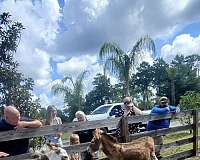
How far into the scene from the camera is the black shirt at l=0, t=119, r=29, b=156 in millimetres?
6336

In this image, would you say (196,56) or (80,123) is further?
(196,56)

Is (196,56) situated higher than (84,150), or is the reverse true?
(196,56)

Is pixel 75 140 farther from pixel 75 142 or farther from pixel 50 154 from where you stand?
pixel 50 154

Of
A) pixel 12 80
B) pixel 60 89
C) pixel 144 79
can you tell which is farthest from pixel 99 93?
pixel 12 80

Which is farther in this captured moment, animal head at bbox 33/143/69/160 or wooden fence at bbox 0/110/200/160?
wooden fence at bbox 0/110/200/160

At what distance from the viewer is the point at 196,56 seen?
9494 cm

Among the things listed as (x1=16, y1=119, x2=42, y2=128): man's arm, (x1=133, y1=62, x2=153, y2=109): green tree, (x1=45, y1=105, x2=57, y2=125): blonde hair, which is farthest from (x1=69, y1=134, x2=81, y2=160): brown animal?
(x1=133, y1=62, x2=153, y2=109): green tree

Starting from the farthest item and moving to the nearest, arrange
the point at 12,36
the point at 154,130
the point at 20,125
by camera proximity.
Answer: the point at 12,36
the point at 154,130
the point at 20,125

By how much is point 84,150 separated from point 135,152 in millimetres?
962

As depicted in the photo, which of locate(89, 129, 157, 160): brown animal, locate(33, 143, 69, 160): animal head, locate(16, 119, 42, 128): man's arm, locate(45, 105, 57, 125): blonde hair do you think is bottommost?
locate(89, 129, 157, 160): brown animal

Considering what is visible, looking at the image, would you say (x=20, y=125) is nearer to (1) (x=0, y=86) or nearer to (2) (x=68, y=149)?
(2) (x=68, y=149)

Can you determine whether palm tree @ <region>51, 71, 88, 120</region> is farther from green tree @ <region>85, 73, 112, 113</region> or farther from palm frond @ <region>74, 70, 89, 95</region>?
green tree @ <region>85, 73, 112, 113</region>

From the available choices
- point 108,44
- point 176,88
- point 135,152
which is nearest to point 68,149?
point 135,152

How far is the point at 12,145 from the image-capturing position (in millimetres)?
6508
